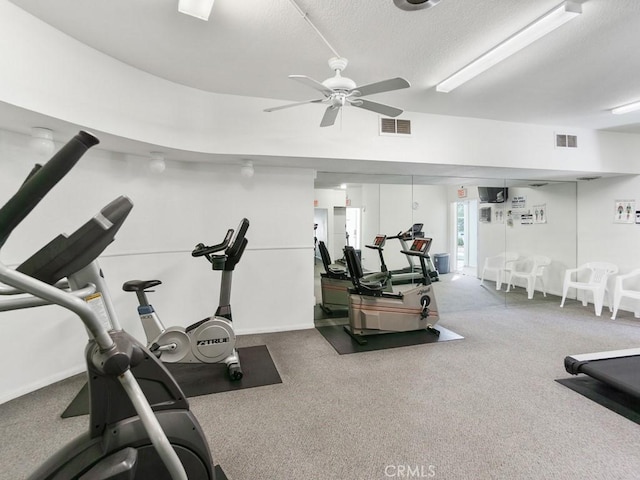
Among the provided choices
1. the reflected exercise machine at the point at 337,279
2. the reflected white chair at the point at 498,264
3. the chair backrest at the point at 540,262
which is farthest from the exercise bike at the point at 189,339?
the chair backrest at the point at 540,262

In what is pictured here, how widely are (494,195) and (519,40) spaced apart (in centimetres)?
401

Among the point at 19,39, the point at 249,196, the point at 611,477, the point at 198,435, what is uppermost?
the point at 19,39

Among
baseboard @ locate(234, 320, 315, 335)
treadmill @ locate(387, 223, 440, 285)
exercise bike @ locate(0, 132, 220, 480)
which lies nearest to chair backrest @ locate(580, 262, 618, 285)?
treadmill @ locate(387, 223, 440, 285)

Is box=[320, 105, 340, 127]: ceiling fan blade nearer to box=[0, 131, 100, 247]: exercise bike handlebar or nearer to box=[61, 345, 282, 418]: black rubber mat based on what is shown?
box=[0, 131, 100, 247]: exercise bike handlebar

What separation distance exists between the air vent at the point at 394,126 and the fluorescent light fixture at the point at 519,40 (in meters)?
0.86

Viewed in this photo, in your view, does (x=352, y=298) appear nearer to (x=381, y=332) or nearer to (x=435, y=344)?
(x=381, y=332)

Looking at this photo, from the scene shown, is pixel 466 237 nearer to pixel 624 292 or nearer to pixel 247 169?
pixel 624 292

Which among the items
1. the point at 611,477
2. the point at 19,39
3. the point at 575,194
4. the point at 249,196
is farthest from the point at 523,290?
the point at 19,39

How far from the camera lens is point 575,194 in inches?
226

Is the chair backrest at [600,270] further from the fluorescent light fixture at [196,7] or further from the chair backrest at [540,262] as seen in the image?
the fluorescent light fixture at [196,7]

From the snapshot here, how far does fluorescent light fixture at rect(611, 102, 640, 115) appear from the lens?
145 inches

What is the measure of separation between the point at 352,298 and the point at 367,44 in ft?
8.80

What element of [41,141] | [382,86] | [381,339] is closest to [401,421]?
[381,339]

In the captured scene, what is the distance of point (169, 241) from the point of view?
3773 mm
